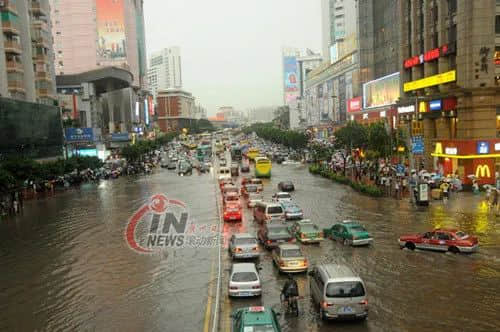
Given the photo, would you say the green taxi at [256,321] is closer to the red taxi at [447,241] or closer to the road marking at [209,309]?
the road marking at [209,309]

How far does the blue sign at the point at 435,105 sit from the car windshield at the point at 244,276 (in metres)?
39.4

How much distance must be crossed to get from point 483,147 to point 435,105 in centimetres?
771

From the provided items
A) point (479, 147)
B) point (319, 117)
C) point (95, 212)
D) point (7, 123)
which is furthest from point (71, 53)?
point (479, 147)

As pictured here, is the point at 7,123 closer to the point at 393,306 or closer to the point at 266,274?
the point at 266,274

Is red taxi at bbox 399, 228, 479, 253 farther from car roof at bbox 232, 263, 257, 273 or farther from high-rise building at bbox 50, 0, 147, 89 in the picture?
high-rise building at bbox 50, 0, 147, 89

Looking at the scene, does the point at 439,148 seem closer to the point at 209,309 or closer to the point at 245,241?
the point at 245,241

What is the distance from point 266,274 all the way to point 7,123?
5137 centimetres

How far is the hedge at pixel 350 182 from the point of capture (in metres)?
47.7

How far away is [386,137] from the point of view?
52.5 m

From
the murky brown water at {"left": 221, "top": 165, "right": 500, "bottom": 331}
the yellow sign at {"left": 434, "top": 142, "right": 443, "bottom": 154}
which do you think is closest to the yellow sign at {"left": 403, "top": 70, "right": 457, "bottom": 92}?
the yellow sign at {"left": 434, "top": 142, "right": 443, "bottom": 154}

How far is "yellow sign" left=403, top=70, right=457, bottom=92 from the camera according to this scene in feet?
168

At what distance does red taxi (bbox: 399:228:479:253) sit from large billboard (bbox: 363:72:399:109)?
5904cm

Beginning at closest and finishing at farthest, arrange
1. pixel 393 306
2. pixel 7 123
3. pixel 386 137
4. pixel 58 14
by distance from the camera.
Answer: pixel 393 306 → pixel 386 137 → pixel 7 123 → pixel 58 14

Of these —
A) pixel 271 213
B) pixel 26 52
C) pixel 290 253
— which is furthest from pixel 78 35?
pixel 290 253
